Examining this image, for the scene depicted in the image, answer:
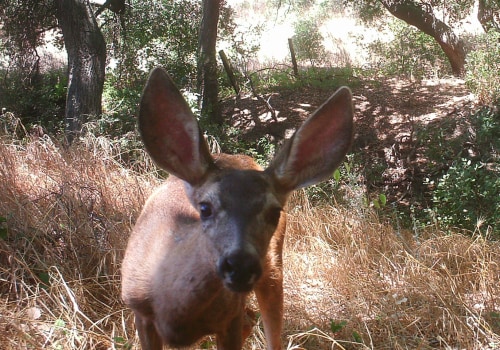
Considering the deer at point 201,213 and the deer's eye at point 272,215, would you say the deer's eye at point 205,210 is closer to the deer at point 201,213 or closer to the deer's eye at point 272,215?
the deer at point 201,213

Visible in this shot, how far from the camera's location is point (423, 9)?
12867 millimetres

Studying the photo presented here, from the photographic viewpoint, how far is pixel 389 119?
10039 mm

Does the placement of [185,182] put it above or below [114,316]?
above

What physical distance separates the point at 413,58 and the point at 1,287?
12.3 meters

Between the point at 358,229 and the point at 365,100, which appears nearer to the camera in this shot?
the point at 358,229

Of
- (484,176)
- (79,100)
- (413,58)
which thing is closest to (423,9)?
(413,58)

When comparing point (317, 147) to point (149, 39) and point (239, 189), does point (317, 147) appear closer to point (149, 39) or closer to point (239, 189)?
point (239, 189)

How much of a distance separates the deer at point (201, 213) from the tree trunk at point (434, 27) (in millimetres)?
10927

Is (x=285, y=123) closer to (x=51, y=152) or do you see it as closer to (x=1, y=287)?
(x=51, y=152)

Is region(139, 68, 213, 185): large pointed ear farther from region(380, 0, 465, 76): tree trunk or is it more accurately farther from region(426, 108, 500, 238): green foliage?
region(380, 0, 465, 76): tree trunk

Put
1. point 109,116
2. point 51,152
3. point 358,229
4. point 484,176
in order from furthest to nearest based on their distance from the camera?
point 109,116 < point 484,176 < point 51,152 < point 358,229

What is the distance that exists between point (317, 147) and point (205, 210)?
61 centimetres

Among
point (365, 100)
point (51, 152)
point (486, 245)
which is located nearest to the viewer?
point (486, 245)

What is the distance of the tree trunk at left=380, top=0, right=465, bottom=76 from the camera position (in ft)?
40.9
